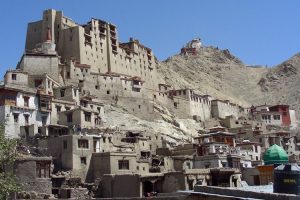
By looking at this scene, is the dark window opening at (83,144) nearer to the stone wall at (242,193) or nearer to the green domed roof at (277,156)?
the green domed roof at (277,156)

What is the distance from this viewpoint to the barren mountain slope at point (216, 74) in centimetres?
10206

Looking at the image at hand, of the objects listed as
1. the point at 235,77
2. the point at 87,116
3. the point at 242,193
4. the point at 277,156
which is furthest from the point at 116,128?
the point at 235,77

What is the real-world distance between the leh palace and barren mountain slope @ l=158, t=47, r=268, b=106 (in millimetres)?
11511

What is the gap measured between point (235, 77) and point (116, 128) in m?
78.3

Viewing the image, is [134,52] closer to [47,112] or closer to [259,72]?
[47,112]

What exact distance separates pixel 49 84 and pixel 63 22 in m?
17.6

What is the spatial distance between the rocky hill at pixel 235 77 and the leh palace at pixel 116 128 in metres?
17.6

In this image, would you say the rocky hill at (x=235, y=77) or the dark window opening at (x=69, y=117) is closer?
the dark window opening at (x=69, y=117)

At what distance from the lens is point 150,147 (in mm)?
51375

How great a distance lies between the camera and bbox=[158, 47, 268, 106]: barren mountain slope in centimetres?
10206

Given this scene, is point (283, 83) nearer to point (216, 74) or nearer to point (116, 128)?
point (216, 74)

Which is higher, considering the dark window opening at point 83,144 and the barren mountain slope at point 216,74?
the barren mountain slope at point 216,74

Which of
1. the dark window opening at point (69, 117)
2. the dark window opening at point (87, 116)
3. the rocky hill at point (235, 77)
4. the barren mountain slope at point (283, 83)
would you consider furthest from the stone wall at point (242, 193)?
the barren mountain slope at point (283, 83)

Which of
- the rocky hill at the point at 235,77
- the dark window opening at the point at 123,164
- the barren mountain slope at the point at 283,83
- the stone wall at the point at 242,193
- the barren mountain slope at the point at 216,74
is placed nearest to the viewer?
the stone wall at the point at 242,193
